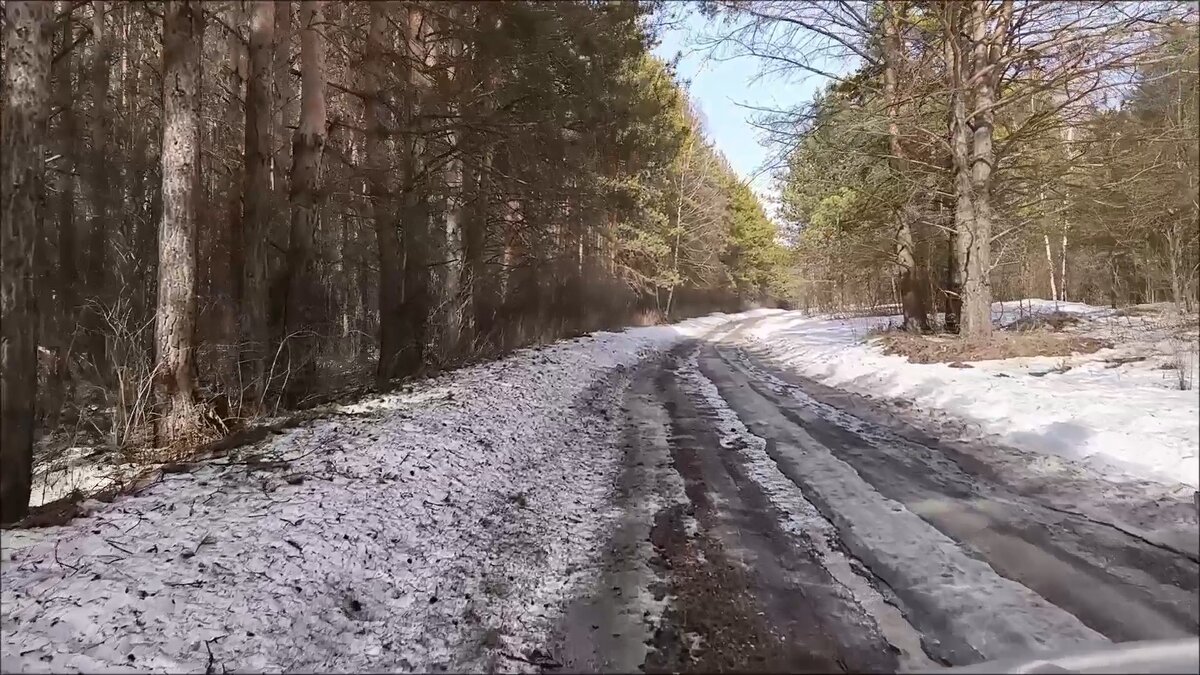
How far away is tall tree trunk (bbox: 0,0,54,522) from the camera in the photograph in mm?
4586

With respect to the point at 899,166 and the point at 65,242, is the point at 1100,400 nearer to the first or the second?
the point at 899,166

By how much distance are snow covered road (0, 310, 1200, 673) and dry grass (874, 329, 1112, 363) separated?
104 cm

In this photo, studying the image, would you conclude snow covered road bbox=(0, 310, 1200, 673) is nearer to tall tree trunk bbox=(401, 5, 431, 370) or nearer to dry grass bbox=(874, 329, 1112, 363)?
dry grass bbox=(874, 329, 1112, 363)

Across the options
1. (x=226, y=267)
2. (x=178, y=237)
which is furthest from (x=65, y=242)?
(x=178, y=237)

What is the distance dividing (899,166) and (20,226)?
16.3 metres

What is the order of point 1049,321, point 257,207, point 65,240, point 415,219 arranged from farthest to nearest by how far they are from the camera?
point 415,219 < point 65,240 < point 257,207 < point 1049,321

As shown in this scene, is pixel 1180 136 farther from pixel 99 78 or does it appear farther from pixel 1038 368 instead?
pixel 99 78

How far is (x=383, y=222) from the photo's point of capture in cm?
1160

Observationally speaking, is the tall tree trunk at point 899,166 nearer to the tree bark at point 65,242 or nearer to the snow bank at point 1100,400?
the snow bank at point 1100,400

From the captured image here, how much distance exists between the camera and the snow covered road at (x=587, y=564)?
124 inches

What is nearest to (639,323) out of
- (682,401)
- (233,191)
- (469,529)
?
(682,401)

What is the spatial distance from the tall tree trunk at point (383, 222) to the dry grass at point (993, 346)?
29.6 ft

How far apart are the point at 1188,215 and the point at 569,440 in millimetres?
6338

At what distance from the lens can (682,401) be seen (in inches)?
446
